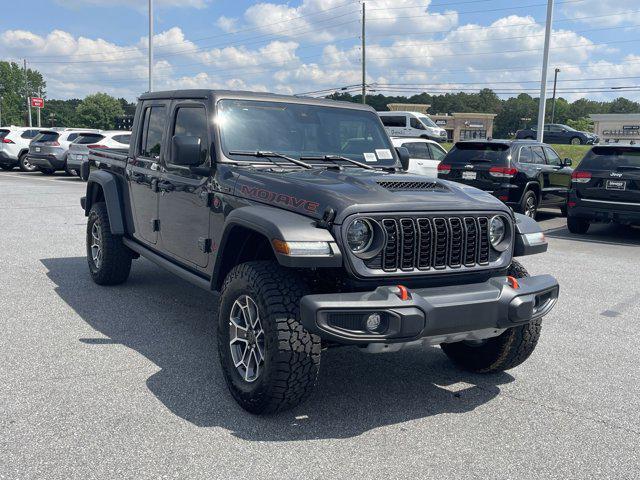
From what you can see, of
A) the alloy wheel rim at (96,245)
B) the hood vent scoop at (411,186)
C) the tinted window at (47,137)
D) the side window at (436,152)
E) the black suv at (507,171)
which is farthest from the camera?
the tinted window at (47,137)

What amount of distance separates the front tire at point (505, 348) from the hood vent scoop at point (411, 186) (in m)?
0.76

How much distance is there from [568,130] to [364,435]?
43.7 m

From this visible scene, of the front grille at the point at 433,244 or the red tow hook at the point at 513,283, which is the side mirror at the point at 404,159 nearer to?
the front grille at the point at 433,244

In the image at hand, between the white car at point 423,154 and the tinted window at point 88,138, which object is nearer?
the white car at point 423,154

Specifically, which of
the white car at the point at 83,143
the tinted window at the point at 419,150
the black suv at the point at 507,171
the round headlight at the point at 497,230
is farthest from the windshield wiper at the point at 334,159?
the white car at the point at 83,143

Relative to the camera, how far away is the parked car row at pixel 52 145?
2058 centimetres

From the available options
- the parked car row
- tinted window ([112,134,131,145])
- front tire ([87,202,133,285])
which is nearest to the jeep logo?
front tire ([87,202,133,285])

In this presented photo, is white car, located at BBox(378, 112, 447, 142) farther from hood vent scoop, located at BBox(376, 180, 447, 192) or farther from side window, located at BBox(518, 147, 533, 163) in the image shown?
hood vent scoop, located at BBox(376, 180, 447, 192)

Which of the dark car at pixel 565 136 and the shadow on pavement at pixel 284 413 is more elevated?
the dark car at pixel 565 136

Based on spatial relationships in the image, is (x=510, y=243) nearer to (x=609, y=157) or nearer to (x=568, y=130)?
(x=609, y=157)

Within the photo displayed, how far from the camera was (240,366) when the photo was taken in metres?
3.92

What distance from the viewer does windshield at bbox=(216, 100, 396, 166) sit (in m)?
4.72

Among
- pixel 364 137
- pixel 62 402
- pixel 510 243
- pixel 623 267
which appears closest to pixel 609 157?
pixel 623 267

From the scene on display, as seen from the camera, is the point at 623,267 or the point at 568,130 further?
the point at 568,130
